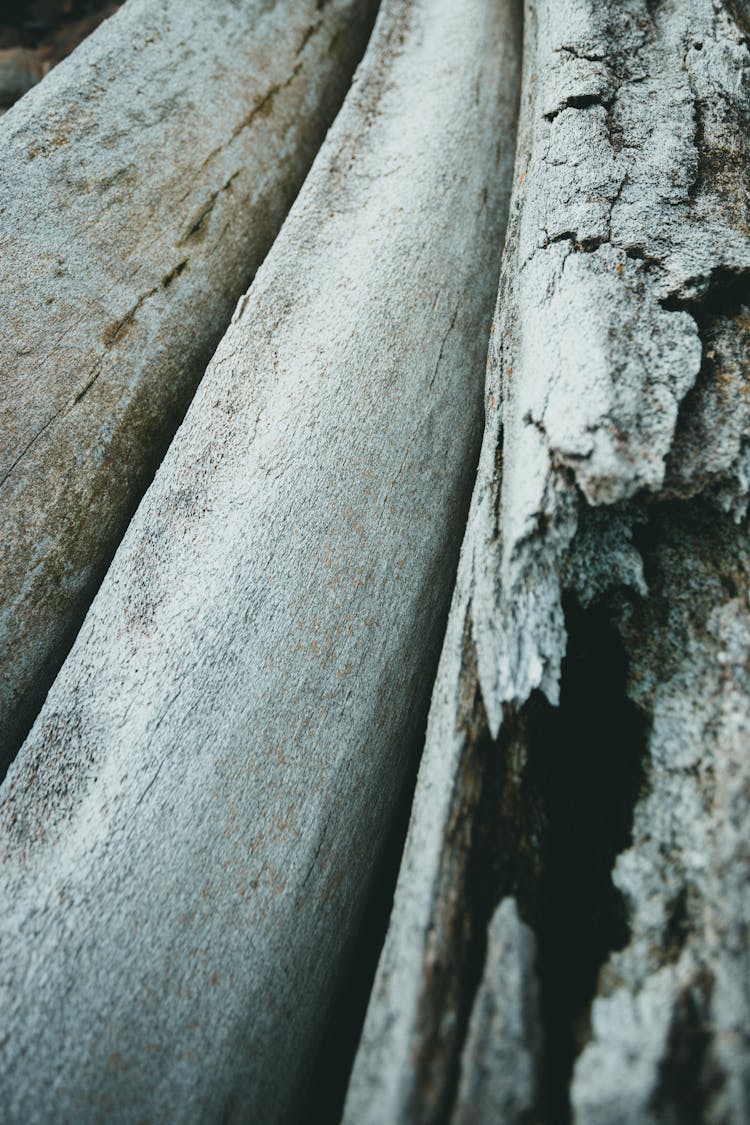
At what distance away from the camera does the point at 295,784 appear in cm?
66

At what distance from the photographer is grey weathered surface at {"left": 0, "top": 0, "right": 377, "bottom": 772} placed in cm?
81

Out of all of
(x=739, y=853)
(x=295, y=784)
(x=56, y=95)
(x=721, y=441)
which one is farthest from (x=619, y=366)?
(x=56, y=95)

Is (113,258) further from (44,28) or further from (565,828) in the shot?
(44,28)

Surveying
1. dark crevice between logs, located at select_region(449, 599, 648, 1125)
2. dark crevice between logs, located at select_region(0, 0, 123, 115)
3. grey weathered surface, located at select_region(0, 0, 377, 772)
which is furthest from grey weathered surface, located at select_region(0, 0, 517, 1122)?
dark crevice between logs, located at select_region(0, 0, 123, 115)

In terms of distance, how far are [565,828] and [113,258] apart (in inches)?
40.8

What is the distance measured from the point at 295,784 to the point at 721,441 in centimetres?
58

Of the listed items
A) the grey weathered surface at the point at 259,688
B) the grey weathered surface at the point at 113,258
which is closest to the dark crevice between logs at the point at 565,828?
the grey weathered surface at the point at 259,688

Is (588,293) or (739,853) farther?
(588,293)

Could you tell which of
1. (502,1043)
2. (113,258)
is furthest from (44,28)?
(502,1043)

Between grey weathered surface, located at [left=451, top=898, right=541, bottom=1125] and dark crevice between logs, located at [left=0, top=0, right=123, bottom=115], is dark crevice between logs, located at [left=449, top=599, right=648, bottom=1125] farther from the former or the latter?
dark crevice between logs, located at [left=0, top=0, right=123, bottom=115]

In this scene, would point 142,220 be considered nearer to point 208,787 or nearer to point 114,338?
point 114,338

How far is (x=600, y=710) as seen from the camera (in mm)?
573

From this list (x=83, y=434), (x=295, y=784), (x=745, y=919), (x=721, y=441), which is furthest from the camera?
(x=83, y=434)

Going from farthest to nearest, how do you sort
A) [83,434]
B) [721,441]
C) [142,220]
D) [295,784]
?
[142,220], [83,434], [295,784], [721,441]
